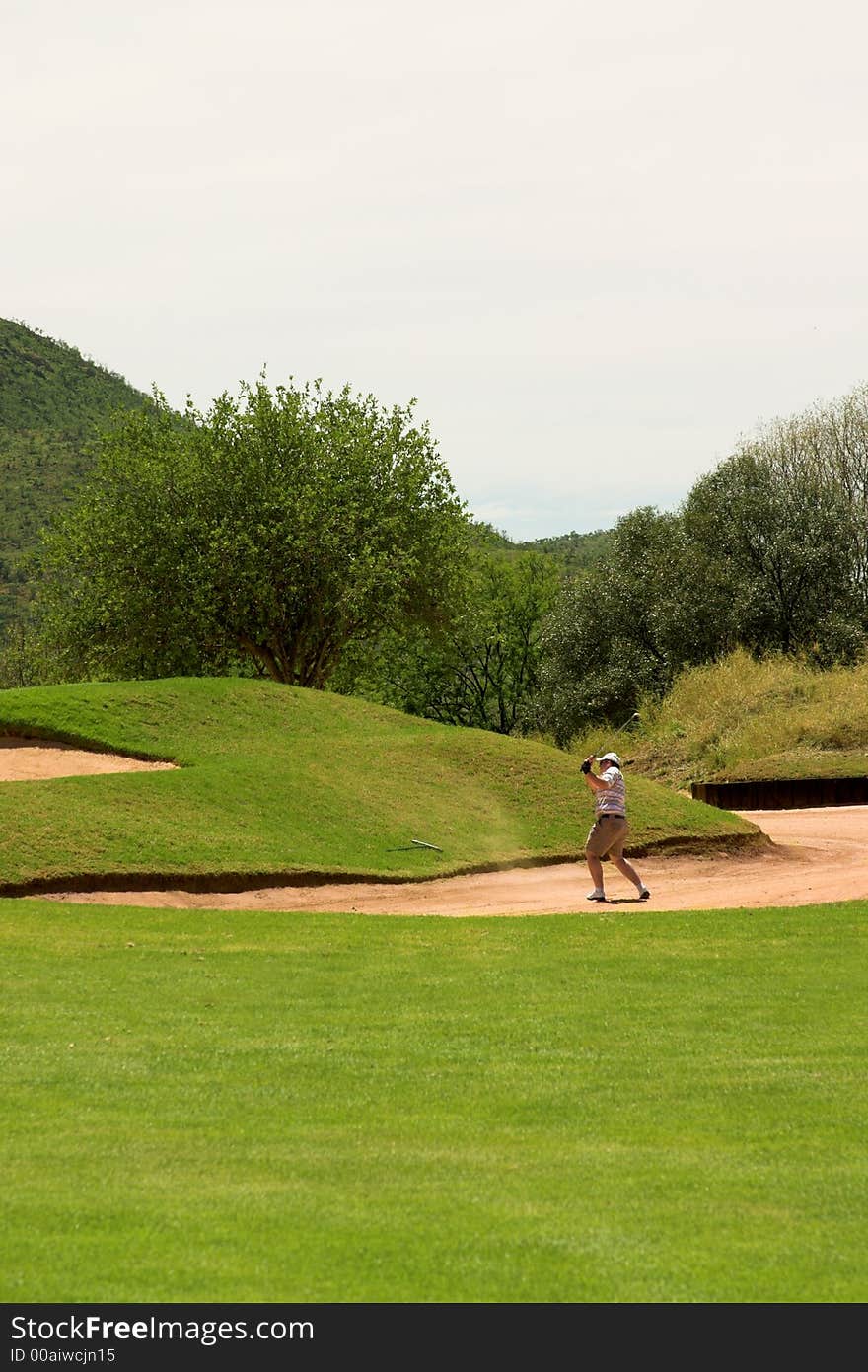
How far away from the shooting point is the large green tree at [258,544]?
41156 millimetres

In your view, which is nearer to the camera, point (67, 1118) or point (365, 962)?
point (67, 1118)

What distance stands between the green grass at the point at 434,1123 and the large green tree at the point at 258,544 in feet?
89.6

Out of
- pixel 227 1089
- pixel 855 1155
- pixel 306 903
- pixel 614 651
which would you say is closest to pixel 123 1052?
pixel 227 1089

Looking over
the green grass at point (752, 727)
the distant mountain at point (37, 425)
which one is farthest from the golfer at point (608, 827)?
the distant mountain at point (37, 425)

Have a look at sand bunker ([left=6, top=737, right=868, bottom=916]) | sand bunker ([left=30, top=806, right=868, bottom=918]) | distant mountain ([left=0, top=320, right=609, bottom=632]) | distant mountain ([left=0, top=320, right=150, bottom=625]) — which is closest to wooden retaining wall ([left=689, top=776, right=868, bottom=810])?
sand bunker ([left=6, top=737, right=868, bottom=916])

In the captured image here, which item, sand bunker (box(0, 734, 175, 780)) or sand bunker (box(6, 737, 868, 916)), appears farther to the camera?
sand bunker (box(0, 734, 175, 780))

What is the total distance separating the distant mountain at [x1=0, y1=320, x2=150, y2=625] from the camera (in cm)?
9981

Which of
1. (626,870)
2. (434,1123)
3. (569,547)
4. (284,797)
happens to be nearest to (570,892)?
(626,870)

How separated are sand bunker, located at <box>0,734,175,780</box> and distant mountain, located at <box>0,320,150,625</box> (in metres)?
70.1

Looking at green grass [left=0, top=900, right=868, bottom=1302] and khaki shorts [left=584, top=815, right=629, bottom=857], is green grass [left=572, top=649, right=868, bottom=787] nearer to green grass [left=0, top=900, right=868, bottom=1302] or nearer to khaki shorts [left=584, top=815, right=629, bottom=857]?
khaki shorts [left=584, top=815, right=629, bottom=857]

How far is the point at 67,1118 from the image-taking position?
7.80 m

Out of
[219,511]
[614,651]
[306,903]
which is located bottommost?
[306,903]
